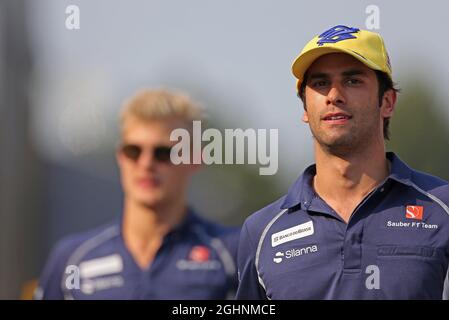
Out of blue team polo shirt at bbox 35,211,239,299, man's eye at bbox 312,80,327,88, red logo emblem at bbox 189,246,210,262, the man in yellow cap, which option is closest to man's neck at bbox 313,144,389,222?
the man in yellow cap

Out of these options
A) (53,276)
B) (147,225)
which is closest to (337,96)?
(147,225)

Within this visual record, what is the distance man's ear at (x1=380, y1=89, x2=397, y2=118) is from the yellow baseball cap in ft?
0.27

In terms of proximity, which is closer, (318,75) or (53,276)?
(318,75)

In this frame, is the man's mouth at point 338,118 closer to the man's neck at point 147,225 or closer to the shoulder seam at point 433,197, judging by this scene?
the shoulder seam at point 433,197

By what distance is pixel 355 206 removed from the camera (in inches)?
122

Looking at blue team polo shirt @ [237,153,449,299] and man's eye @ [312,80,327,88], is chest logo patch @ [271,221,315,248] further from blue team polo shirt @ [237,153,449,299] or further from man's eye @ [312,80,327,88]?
man's eye @ [312,80,327,88]

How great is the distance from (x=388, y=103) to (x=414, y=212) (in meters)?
0.44

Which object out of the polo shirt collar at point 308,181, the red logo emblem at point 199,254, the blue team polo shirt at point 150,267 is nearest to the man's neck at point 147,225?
the blue team polo shirt at point 150,267

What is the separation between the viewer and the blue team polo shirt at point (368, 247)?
2961 mm

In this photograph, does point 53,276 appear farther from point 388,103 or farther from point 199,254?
point 388,103

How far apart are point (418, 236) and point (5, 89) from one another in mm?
2099

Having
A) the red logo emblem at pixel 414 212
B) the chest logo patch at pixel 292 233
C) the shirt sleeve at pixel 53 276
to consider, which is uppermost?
the red logo emblem at pixel 414 212

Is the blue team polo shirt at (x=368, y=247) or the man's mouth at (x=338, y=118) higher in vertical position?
the man's mouth at (x=338, y=118)

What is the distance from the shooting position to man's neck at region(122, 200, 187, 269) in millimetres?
3754
